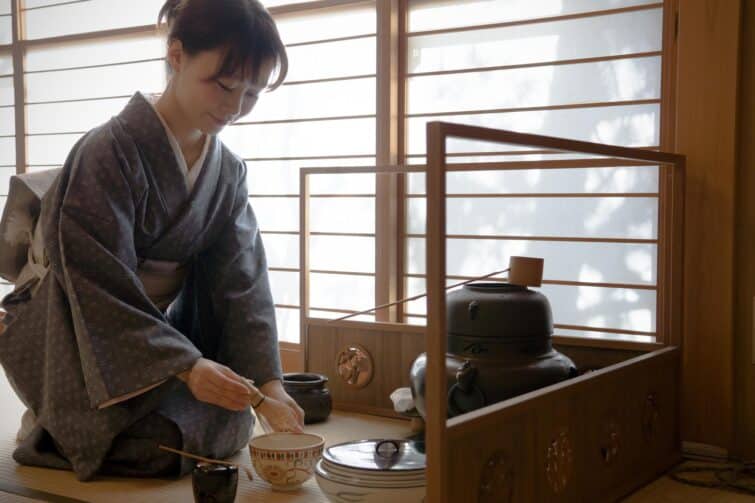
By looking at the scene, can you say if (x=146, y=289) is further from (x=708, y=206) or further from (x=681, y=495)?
(x=708, y=206)

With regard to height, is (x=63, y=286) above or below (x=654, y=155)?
below

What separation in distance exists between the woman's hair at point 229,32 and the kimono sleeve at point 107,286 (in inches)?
13.4

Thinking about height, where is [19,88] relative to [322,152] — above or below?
above

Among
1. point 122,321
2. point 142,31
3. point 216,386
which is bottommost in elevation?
point 216,386

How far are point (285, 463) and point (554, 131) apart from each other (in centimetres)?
175

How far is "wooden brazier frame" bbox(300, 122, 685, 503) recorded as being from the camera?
152cm

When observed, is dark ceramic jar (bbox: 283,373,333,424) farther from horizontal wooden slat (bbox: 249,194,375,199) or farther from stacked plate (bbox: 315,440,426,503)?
horizontal wooden slat (bbox: 249,194,375,199)

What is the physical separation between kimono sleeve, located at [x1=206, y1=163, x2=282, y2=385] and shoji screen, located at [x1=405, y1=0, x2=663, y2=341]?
0.90 meters

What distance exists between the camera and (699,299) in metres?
2.56

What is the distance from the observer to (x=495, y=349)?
2.07 meters

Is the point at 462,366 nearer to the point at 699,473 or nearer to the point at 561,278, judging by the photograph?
the point at 699,473

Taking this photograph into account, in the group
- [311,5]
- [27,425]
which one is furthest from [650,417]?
A: [311,5]

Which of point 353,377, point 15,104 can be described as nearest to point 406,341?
point 353,377

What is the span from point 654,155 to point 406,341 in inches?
38.2
